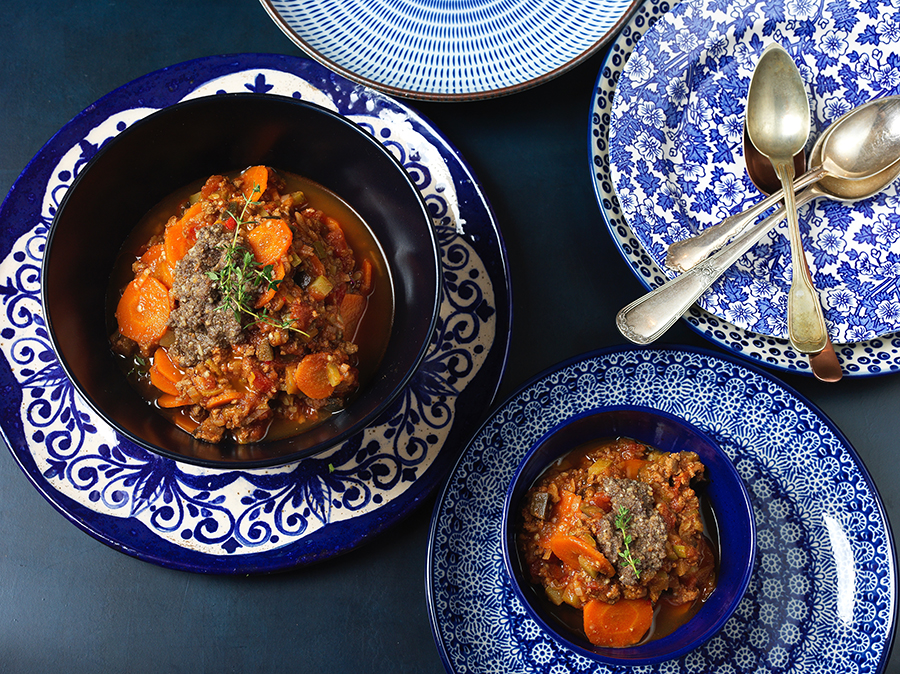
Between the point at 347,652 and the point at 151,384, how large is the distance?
4.33 feet

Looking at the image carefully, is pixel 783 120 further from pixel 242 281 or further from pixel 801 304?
pixel 242 281

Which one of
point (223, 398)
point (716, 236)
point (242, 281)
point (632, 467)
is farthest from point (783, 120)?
point (223, 398)

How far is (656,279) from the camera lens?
103 inches

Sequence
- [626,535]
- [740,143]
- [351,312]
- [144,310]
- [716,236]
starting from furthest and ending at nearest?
[740,143] → [716,236] → [351,312] → [144,310] → [626,535]

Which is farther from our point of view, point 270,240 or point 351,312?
point 351,312

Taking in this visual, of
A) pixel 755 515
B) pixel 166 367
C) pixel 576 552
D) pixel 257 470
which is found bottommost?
pixel 576 552

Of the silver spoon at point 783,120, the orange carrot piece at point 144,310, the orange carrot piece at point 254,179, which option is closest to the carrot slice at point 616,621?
the silver spoon at point 783,120

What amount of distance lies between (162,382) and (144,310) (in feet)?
0.83

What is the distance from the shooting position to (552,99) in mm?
2938

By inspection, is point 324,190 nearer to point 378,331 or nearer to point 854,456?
point 378,331

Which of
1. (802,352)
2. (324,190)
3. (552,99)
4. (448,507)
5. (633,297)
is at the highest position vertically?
(552,99)

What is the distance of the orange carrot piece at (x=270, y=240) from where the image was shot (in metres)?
2.14

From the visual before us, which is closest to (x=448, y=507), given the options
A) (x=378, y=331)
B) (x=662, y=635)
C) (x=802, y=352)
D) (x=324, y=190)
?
(x=378, y=331)

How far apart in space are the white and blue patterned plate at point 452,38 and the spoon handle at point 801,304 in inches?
38.8
